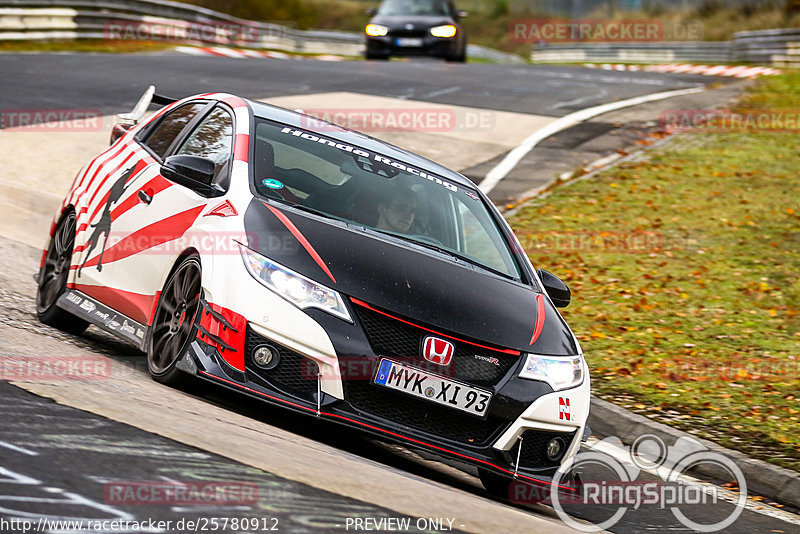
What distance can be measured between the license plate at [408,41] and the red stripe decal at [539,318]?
70.8 ft

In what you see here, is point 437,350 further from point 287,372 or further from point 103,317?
point 103,317

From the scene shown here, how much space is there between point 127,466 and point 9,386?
1.16 m

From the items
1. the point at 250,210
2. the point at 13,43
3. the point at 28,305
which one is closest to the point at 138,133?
the point at 28,305

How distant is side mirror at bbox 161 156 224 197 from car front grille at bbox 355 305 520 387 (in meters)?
1.31

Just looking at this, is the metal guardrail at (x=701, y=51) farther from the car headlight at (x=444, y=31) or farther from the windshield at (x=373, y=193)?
the windshield at (x=373, y=193)

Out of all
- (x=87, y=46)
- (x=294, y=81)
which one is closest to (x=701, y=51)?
(x=87, y=46)

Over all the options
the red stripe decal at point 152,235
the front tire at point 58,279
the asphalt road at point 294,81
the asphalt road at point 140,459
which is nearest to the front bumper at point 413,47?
the asphalt road at point 294,81

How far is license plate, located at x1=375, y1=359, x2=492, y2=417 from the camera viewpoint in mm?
5281

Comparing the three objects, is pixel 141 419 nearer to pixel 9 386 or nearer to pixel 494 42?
pixel 9 386

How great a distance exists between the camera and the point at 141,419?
189 inches

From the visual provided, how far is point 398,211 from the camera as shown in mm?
6449

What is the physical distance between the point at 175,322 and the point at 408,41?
72.8 ft

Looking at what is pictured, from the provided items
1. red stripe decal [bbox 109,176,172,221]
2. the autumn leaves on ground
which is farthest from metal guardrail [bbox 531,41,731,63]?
red stripe decal [bbox 109,176,172,221]

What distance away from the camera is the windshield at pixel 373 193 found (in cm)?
627
